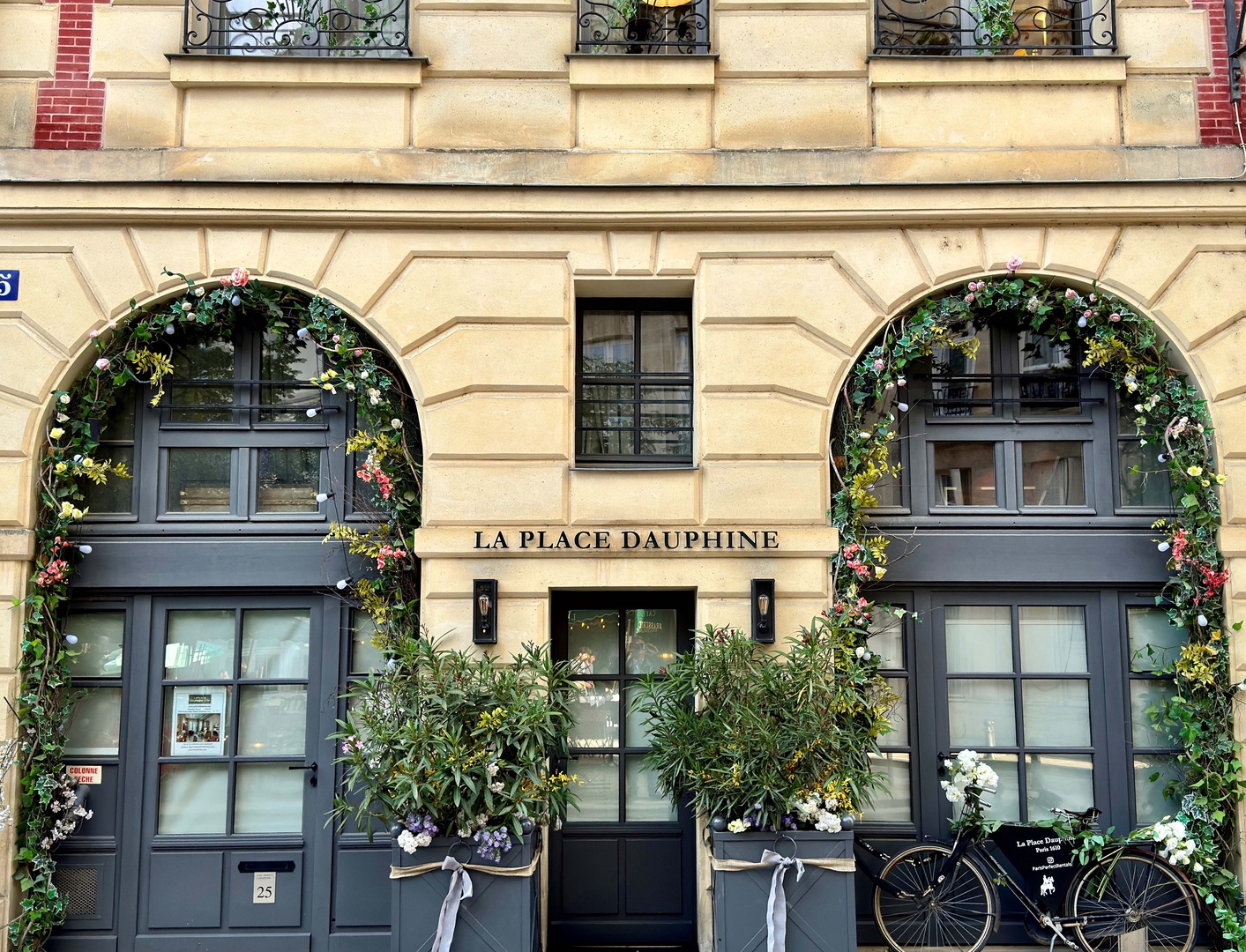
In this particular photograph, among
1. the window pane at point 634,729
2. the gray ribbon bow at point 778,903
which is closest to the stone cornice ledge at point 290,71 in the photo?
the window pane at point 634,729

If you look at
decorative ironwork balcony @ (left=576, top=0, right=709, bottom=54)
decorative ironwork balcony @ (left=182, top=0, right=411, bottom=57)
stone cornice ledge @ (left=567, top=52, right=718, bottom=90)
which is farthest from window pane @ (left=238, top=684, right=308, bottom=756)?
decorative ironwork balcony @ (left=576, top=0, right=709, bottom=54)

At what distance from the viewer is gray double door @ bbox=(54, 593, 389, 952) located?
719 centimetres

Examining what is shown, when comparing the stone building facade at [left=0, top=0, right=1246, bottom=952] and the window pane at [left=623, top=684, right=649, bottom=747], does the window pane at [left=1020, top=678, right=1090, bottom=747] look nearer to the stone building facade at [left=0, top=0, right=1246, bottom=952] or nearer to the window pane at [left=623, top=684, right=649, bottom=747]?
the stone building facade at [left=0, top=0, right=1246, bottom=952]

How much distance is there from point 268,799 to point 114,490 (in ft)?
8.22

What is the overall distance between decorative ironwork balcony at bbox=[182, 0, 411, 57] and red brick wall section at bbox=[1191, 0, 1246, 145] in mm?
5756

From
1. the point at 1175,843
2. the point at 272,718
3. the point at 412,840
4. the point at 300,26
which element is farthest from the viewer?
the point at 300,26

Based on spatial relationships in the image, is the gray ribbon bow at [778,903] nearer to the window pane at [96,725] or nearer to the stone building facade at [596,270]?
the stone building facade at [596,270]

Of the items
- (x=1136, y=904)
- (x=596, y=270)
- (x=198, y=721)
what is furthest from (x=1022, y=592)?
(x=198, y=721)

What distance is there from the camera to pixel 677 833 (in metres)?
7.41

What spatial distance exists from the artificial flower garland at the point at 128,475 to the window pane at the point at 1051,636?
4400 mm

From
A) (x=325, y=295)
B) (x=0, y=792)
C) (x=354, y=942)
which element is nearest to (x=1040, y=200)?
(x=325, y=295)

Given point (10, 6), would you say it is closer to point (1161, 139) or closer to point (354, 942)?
point (354, 942)

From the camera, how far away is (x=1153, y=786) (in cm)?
743

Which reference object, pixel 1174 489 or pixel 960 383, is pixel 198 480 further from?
pixel 1174 489
